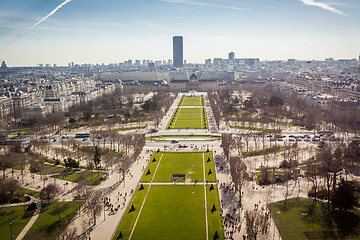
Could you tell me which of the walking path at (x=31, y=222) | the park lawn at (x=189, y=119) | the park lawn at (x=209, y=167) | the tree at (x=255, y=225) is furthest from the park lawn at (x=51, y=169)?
the park lawn at (x=189, y=119)

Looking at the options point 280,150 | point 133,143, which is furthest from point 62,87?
point 280,150

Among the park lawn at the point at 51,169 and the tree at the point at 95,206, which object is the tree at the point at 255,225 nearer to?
the tree at the point at 95,206

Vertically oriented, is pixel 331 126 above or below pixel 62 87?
below

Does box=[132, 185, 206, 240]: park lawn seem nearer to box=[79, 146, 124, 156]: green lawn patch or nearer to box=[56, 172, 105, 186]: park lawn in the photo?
box=[56, 172, 105, 186]: park lawn

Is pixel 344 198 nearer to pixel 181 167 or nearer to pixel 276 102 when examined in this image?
pixel 181 167

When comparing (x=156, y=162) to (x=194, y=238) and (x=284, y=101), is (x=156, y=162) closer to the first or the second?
(x=194, y=238)

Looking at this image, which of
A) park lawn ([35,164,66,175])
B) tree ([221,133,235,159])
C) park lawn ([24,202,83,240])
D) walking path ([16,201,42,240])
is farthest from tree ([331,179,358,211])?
park lawn ([35,164,66,175])
